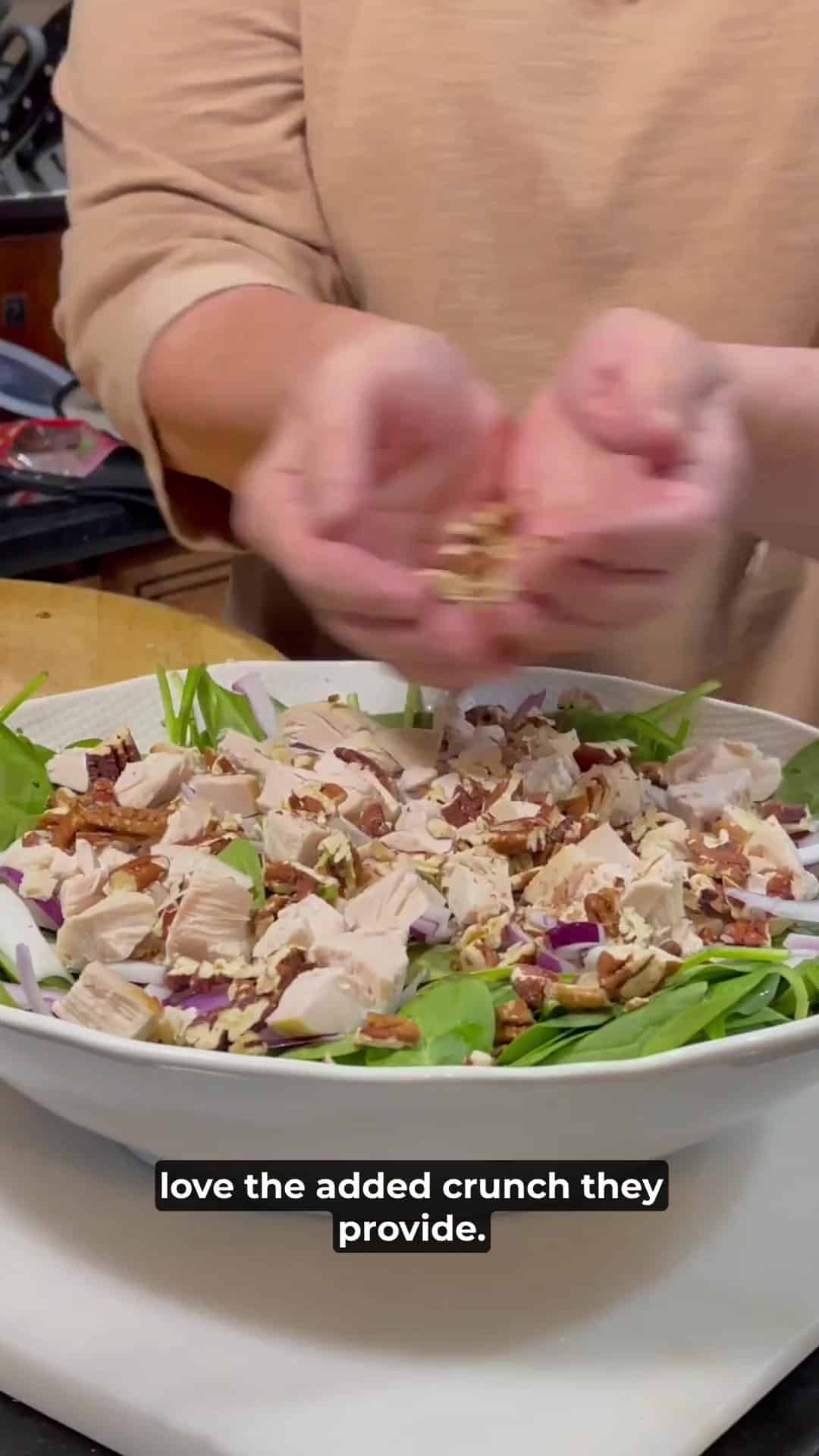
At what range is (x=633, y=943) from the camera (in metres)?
0.49

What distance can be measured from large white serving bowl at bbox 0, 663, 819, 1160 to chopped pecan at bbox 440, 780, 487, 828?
15 centimetres

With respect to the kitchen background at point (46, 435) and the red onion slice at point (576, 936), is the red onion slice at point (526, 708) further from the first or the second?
the kitchen background at point (46, 435)

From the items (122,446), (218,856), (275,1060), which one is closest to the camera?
(275,1060)

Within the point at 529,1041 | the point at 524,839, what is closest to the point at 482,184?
the point at 524,839

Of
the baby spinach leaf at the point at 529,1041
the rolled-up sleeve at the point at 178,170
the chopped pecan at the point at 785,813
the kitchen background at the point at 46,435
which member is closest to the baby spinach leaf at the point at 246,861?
the baby spinach leaf at the point at 529,1041

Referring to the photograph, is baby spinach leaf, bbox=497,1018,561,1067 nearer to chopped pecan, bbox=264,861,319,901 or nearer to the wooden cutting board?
chopped pecan, bbox=264,861,319,901

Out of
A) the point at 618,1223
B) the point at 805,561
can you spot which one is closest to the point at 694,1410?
the point at 618,1223

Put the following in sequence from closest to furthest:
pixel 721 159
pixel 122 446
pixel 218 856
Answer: pixel 218 856 → pixel 721 159 → pixel 122 446

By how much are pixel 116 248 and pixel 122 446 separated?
3.15 ft

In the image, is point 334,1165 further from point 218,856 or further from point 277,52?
point 277,52

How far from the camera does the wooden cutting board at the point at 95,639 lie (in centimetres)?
95

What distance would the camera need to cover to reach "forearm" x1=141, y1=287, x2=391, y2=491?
27.9 inches

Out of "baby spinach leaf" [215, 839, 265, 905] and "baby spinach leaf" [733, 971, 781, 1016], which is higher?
"baby spinach leaf" [733, 971, 781, 1016]

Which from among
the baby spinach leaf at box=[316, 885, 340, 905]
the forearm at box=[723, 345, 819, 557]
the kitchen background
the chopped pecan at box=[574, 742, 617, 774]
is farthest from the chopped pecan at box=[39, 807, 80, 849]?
the kitchen background
